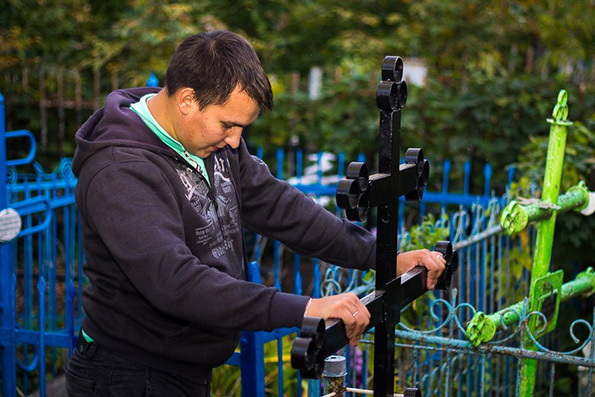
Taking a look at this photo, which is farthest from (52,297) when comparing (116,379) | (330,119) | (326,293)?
(330,119)

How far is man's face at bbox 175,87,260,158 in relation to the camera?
6.33 feet

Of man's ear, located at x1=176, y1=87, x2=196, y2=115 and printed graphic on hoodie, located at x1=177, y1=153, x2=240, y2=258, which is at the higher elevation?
man's ear, located at x1=176, y1=87, x2=196, y2=115

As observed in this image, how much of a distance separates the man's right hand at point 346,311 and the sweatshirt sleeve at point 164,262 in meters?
0.03

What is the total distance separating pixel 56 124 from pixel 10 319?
15.0 feet

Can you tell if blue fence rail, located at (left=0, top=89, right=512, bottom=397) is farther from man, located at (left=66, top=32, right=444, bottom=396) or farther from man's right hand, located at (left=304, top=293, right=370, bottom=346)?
man's right hand, located at (left=304, top=293, right=370, bottom=346)

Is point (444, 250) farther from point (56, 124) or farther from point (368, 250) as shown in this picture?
point (56, 124)

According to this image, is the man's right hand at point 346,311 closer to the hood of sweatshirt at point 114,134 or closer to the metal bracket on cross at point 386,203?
the metal bracket on cross at point 386,203

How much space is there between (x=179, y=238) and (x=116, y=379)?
49 centimetres

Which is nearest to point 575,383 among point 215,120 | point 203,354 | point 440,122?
point 203,354

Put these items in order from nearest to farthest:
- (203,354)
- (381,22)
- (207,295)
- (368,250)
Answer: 1. (207,295)
2. (203,354)
3. (368,250)
4. (381,22)

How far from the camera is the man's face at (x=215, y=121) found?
1.93m

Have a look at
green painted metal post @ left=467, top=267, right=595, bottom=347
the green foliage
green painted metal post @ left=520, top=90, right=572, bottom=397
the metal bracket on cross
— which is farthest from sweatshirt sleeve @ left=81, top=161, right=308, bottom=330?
the green foliage

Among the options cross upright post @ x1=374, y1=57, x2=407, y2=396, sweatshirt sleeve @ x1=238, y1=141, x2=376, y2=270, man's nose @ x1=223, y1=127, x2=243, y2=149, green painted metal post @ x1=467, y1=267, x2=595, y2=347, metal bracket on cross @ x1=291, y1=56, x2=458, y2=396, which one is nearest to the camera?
metal bracket on cross @ x1=291, y1=56, x2=458, y2=396

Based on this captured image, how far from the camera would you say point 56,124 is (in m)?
7.91
